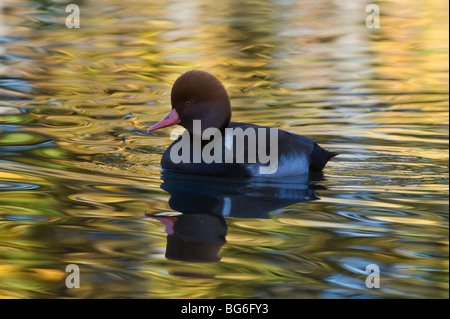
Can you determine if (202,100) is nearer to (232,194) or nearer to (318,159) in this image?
(232,194)

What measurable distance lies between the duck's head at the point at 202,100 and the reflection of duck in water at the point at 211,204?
532 millimetres

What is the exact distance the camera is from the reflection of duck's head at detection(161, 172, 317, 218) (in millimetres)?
6367

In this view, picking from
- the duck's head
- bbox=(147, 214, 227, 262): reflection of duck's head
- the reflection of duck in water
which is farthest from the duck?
bbox=(147, 214, 227, 262): reflection of duck's head

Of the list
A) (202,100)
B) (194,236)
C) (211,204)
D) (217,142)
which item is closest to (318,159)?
(217,142)

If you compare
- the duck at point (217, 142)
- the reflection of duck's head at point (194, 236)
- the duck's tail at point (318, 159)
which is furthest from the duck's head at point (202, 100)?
the reflection of duck's head at point (194, 236)

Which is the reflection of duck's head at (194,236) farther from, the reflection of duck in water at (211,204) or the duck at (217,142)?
the duck at (217,142)

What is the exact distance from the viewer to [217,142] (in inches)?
288

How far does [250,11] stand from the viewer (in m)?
18.4

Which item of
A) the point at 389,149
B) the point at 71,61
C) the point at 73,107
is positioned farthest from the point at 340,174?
the point at 71,61

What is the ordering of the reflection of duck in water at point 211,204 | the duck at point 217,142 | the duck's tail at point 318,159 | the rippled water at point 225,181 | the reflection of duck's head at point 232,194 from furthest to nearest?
the duck's tail at point 318,159 → the duck at point 217,142 → the reflection of duck's head at point 232,194 → the reflection of duck in water at point 211,204 → the rippled water at point 225,181

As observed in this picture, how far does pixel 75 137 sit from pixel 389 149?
127 inches

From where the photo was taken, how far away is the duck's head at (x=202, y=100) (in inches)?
289

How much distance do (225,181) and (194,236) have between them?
1524 mm

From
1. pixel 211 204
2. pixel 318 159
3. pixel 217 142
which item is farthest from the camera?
pixel 318 159
